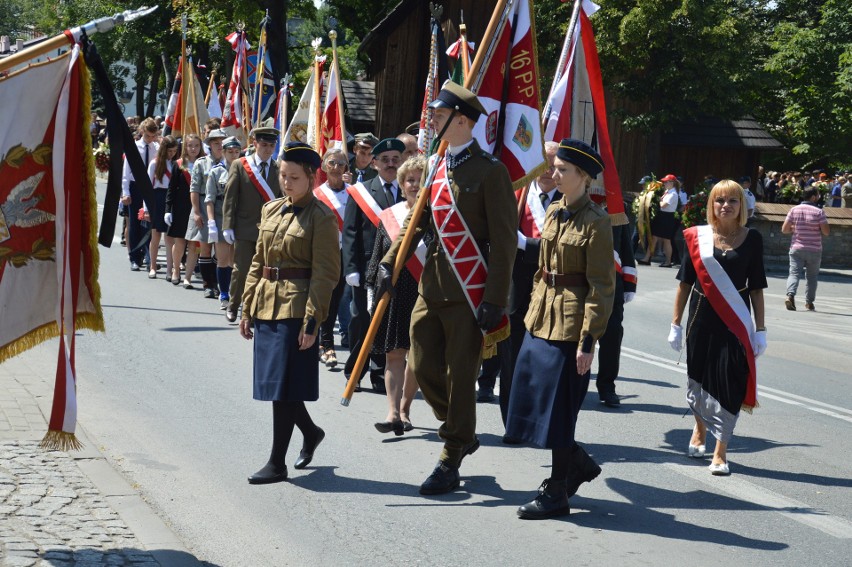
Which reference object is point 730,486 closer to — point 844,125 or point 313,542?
point 313,542

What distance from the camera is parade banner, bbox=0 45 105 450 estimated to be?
15.9 feet

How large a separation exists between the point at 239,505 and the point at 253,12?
23.2 meters

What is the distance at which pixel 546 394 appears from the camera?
5898 millimetres

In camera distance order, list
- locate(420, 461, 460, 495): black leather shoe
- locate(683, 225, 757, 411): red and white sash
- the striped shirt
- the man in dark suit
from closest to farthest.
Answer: locate(420, 461, 460, 495): black leather shoe → locate(683, 225, 757, 411): red and white sash → the man in dark suit → the striped shirt

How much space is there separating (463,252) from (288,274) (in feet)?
3.34

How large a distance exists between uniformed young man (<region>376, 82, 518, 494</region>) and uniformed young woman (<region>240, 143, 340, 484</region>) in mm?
389

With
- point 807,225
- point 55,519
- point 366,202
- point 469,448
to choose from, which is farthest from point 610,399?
point 807,225

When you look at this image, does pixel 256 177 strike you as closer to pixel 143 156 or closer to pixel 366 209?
pixel 366 209

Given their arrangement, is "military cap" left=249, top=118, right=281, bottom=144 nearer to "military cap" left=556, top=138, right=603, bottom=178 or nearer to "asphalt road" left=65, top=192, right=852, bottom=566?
"asphalt road" left=65, top=192, right=852, bottom=566

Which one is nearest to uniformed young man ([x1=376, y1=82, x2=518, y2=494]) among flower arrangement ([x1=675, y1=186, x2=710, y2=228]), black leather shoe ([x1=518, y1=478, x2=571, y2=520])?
black leather shoe ([x1=518, y1=478, x2=571, y2=520])

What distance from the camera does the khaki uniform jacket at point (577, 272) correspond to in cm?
587

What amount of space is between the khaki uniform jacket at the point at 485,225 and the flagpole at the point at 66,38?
205 cm

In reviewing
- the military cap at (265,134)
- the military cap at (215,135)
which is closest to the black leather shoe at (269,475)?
the military cap at (265,134)

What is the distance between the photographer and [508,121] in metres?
7.29
